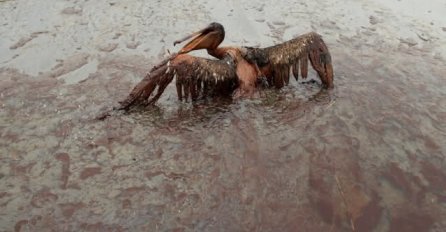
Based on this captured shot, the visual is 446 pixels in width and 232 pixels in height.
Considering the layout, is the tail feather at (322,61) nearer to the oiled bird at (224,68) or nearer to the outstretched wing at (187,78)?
the oiled bird at (224,68)

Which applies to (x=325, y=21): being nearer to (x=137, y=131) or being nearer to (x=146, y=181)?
(x=137, y=131)

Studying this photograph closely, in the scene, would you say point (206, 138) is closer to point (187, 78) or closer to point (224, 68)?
point (187, 78)

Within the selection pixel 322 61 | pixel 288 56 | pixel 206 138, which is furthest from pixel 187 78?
pixel 322 61

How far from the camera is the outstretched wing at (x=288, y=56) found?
231 inches

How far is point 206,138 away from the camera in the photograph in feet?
16.9

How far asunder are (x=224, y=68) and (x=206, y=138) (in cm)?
91

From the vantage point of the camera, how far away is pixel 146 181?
4.50 meters

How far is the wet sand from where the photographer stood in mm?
4227

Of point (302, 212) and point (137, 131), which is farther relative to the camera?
point (137, 131)

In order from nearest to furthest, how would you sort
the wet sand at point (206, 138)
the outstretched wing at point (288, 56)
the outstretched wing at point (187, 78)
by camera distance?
Answer: the wet sand at point (206, 138)
the outstretched wing at point (187, 78)
the outstretched wing at point (288, 56)

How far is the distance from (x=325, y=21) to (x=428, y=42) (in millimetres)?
1695

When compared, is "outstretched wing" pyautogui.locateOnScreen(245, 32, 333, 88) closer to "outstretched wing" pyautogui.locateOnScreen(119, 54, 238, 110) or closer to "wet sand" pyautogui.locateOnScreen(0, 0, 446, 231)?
"wet sand" pyautogui.locateOnScreen(0, 0, 446, 231)

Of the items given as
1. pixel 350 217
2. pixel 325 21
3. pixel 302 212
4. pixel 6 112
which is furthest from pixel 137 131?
pixel 325 21

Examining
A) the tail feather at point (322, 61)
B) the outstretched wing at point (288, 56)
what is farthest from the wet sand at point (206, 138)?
the outstretched wing at point (288, 56)
